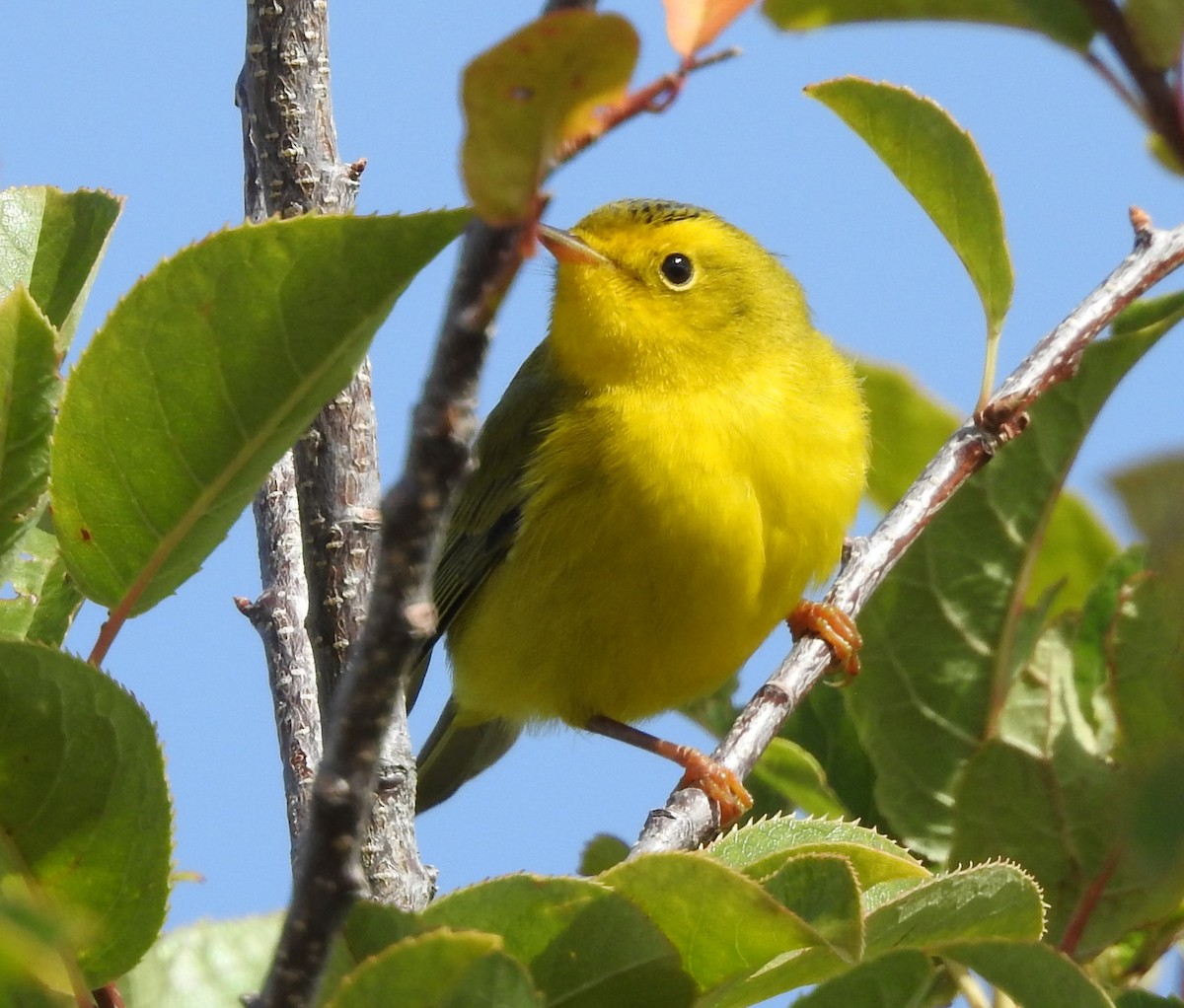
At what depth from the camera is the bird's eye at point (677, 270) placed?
4520mm

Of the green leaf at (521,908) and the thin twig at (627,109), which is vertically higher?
the thin twig at (627,109)

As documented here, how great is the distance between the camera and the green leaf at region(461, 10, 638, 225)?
994 mm

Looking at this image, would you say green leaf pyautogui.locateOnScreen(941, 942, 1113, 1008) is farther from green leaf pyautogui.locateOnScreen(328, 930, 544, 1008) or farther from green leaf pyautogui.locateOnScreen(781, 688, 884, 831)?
green leaf pyautogui.locateOnScreen(781, 688, 884, 831)

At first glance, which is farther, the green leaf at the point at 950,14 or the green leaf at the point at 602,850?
the green leaf at the point at 602,850

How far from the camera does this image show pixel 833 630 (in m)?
4.40

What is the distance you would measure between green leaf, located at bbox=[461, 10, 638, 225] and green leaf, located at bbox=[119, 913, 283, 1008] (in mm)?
1369

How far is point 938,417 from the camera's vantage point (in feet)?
12.4

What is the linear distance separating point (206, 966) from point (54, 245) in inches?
40.3

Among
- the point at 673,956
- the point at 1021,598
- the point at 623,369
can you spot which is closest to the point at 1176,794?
the point at 673,956

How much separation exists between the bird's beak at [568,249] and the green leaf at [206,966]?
2219 millimetres

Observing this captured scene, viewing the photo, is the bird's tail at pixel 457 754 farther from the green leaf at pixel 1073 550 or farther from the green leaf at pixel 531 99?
the green leaf at pixel 531 99

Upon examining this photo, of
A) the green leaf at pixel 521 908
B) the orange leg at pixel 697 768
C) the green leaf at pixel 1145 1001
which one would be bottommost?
the orange leg at pixel 697 768

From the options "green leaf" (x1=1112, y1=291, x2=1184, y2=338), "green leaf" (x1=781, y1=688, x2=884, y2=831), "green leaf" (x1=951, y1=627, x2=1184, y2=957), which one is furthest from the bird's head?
"green leaf" (x1=951, y1=627, x2=1184, y2=957)

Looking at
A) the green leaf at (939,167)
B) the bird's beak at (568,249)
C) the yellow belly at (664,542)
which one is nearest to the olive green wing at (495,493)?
the yellow belly at (664,542)
